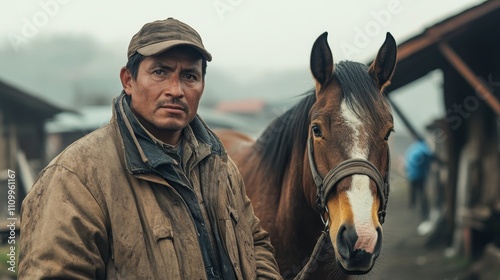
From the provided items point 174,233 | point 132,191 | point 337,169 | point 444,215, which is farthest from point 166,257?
point 444,215

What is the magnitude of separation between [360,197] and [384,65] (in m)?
0.97

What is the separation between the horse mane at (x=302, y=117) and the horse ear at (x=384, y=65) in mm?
63

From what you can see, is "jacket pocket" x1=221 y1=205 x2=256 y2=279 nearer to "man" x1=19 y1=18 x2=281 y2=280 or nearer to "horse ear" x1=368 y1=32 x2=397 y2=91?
"man" x1=19 y1=18 x2=281 y2=280

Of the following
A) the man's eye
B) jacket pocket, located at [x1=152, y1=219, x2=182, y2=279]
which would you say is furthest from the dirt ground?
jacket pocket, located at [x1=152, y1=219, x2=182, y2=279]

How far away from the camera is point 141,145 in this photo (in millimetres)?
2414

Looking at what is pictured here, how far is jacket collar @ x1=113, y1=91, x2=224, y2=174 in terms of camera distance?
234cm

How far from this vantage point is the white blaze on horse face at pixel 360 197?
2.73 metres

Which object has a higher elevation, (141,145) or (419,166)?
(419,166)

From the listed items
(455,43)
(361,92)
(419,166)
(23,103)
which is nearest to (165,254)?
(361,92)

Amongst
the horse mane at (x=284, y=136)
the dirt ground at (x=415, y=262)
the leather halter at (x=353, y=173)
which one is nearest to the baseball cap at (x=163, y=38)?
the leather halter at (x=353, y=173)

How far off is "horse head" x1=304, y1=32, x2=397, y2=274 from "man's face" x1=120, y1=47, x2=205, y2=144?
876 millimetres

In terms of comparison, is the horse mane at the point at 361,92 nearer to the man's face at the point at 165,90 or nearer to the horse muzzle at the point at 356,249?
the horse muzzle at the point at 356,249

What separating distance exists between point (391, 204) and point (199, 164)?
72.3 ft

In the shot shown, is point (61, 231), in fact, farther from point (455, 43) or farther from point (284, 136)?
point (455, 43)
